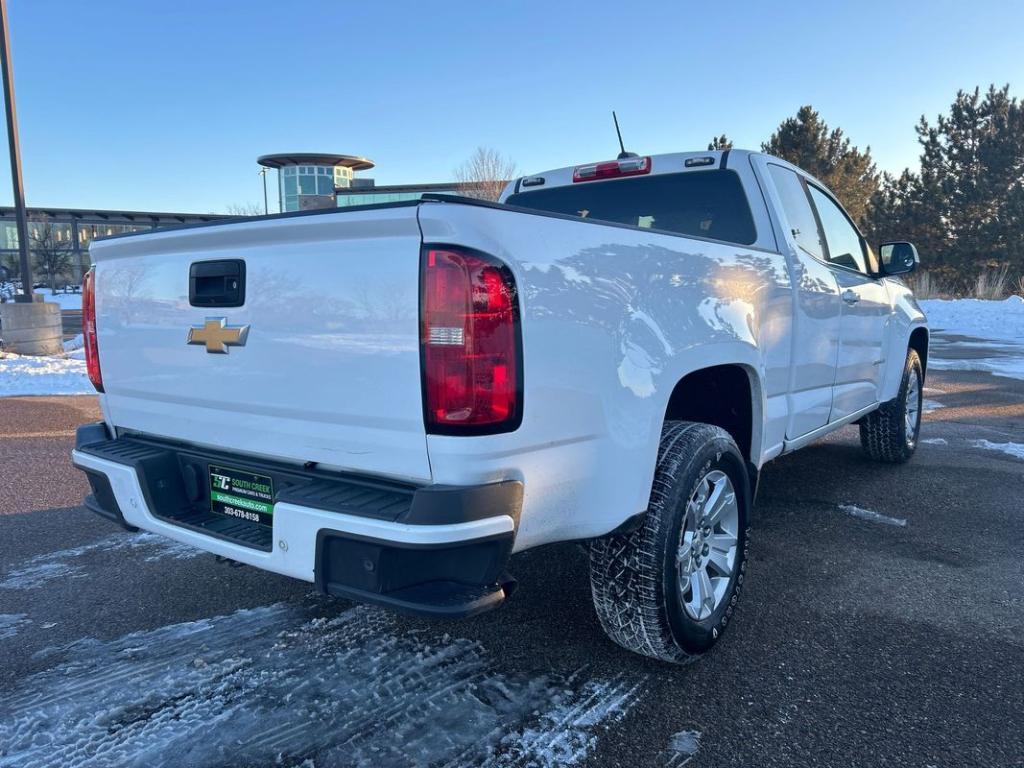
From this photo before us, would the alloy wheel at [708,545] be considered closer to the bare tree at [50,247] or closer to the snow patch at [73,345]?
the snow patch at [73,345]

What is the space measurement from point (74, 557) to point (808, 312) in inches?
154

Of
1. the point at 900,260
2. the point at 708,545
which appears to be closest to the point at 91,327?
the point at 708,545

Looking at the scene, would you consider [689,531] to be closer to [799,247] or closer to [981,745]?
[981,745]

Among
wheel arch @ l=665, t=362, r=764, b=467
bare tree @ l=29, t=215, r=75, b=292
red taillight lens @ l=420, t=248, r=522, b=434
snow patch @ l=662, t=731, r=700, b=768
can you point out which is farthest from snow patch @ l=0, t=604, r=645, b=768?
bare tree @ l=29, t=215, r=75, b=292

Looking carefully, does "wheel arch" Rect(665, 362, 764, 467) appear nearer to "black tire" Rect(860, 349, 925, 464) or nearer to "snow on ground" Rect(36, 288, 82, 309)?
"black tire" Rect(860, 349, 925, 464)

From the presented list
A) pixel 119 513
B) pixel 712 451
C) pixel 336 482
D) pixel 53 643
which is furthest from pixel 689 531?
pixel 53 643

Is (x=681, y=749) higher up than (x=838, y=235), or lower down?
lower down

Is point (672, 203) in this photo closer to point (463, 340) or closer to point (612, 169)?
point (612, 169)

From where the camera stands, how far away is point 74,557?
3.71m

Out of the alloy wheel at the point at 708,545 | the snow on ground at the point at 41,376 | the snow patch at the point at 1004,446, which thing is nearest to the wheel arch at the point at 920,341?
the snow patch at the point at 1004,446

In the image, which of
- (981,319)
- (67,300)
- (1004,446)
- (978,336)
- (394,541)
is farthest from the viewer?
(67,300)

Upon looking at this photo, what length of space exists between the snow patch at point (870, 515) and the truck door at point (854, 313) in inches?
24.2

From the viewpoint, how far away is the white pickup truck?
192 centimetres

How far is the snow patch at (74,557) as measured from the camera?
342 centimetres
